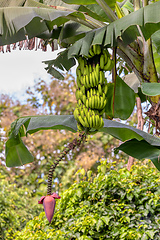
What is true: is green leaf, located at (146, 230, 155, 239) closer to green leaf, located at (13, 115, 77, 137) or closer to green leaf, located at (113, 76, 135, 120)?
green leaf, located at (113, 76, 135, 120)

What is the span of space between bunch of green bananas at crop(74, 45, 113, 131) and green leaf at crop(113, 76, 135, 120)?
485 millimetres

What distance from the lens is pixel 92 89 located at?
1.48 meters

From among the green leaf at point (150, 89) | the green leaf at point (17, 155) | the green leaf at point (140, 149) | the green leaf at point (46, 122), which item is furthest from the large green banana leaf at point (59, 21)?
the green leaf at point (17, 155)

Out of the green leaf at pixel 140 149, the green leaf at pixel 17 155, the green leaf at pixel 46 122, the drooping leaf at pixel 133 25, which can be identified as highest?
the drooping leaf at pixel 133 25

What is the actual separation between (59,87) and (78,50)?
488cm

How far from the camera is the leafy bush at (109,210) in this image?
2.37 m

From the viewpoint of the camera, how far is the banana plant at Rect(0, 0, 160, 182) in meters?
1.33

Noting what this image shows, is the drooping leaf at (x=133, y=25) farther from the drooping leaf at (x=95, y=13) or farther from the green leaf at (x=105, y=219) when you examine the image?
the green leaf at (x=105, y=219)

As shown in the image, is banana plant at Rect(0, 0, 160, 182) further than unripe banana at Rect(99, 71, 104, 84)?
No

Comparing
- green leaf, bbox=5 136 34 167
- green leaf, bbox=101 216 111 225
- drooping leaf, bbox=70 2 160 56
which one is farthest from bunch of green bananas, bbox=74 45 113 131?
green leaf, bbox=101 216 111 225

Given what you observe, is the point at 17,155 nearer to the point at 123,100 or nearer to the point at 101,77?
the point at 123,100

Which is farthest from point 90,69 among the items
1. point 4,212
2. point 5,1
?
point 4,212

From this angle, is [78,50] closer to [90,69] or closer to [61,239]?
[90,69]

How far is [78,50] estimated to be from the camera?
142cm
